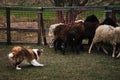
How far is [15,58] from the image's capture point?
8.91 m

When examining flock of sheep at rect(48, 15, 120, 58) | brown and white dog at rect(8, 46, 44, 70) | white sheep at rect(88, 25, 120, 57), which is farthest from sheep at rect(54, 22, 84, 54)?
brown and white dog at rect(8, 46, 44, 70)

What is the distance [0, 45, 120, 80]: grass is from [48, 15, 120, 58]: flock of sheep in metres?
0.41

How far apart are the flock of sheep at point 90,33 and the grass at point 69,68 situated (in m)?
0.41

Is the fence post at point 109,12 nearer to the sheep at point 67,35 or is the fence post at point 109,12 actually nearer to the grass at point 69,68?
the sheep at point 67,35

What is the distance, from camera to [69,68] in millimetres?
9367

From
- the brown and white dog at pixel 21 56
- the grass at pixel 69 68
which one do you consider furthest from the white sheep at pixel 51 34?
the brown and white dog at pixel 21 56

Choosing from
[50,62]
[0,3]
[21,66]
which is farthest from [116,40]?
[0,3]

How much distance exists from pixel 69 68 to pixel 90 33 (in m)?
2.64

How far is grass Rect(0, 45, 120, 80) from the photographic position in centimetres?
855

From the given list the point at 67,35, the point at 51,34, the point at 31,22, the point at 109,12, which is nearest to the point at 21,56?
the point at 67,35

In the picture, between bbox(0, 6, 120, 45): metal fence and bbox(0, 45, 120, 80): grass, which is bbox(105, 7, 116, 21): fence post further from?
bbox(0, 45, 120, 80): grass

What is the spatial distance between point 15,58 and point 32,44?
163 inches

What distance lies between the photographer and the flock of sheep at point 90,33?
10914 mm

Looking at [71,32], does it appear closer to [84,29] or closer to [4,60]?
[84,29]
